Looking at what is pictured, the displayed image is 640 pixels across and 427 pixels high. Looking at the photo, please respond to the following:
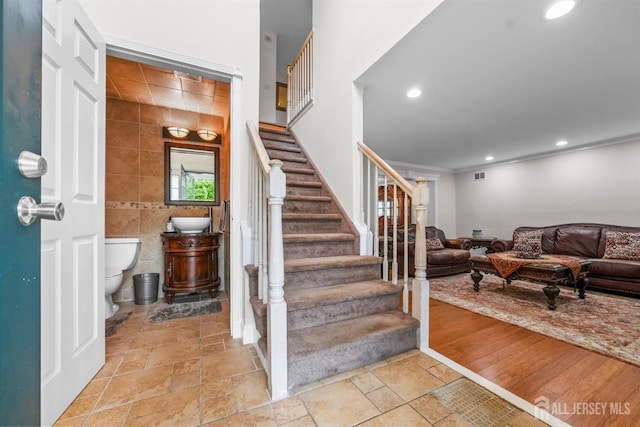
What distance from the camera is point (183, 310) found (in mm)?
2715

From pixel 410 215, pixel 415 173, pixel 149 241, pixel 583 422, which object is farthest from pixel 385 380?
pixel 415 173

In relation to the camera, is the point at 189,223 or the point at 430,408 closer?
the point at 430,408

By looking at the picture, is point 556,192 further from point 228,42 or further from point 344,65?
point 228,42

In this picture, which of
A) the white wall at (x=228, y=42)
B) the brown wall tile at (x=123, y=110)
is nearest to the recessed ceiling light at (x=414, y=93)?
the white wall at (x=228, y=42)

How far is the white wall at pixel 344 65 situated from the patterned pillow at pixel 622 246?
4.14m

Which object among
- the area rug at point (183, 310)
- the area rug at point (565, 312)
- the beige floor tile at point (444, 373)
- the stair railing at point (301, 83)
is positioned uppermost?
the stair railing at point (301, 83)

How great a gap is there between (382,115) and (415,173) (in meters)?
3.35

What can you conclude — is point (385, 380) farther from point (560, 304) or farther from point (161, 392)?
point (560, 304)

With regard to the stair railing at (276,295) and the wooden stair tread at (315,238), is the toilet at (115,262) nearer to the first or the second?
the wooden stair tread at (315,238)

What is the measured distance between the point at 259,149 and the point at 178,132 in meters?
2.22

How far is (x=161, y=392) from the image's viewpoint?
1.44 meters

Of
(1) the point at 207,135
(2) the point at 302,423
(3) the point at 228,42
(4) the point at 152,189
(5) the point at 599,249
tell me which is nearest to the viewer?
(2) the point at 302,423

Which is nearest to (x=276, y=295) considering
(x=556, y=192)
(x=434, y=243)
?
(x=434, y=243)

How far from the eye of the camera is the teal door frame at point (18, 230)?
0.52 metres
